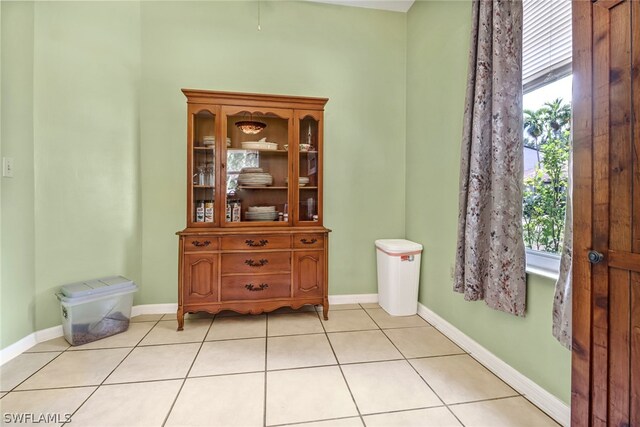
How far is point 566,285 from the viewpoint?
1.34 meters

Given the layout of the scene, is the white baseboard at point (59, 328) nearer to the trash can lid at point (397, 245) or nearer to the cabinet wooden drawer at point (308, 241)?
the trash can lid at point (397, 245)

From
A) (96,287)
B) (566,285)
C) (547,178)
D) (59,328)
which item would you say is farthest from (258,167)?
(566,285)

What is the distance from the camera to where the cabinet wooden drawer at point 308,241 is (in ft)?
8.44

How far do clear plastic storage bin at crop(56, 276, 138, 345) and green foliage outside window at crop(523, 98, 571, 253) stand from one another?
290 cm

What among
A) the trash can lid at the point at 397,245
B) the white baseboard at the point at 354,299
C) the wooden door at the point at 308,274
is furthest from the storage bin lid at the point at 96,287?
the trash can lid at the point at 397,245

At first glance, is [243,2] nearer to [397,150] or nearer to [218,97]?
[218,97]

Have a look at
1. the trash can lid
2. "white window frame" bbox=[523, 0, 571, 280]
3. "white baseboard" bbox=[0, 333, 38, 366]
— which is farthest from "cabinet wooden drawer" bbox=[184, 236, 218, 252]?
"white window frame" bbox=[523, 0, 571, 280]

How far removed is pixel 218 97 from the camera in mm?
2477

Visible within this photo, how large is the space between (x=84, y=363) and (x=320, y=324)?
1.65 metres

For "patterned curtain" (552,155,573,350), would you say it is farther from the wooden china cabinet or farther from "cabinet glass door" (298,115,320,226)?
"cabinet glass door" (298,115,320,226)

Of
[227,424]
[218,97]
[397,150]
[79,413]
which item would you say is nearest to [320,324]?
[227,424]

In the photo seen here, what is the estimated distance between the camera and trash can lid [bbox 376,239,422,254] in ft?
8.89

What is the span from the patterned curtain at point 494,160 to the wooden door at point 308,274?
116 centimetres

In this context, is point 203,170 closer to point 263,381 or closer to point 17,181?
point 17,181
